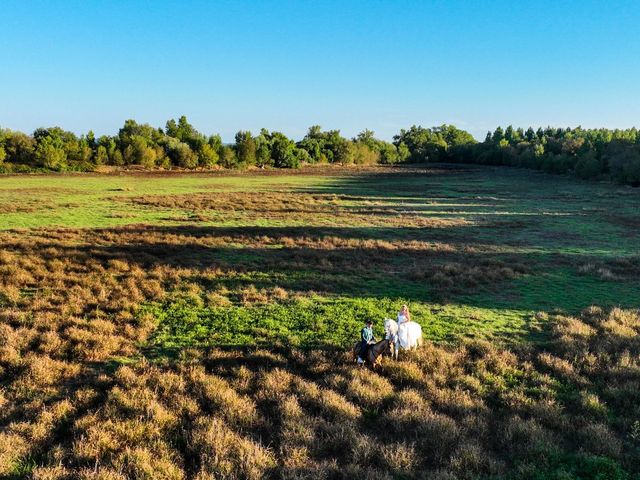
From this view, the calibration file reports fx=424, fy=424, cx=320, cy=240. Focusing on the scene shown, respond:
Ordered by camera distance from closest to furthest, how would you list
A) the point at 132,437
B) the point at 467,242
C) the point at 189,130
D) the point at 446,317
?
1. the point at 132,437
2. the point at 446,317
3. the point at 467,242
4. the point at 189,130

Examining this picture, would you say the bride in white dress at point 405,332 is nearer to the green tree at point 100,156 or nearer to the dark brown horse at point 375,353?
the dark brown horse at point 375,353

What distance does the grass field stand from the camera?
312 inches

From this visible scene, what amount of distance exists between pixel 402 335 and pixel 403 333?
0.23 feet

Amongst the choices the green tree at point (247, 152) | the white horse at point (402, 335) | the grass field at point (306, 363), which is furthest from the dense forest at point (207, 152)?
the white horse at point (402, 335)

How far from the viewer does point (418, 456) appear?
8.02 metres

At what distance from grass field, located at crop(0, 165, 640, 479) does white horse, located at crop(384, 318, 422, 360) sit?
1.57 ft

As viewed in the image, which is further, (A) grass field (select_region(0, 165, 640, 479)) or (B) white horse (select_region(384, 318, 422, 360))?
(B) white horse (select_region(384, 318, 422, 360))

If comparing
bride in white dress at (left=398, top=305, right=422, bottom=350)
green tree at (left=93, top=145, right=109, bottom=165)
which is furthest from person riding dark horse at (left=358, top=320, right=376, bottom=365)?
green tree at (left=93, top=145, right=109, bottom=165)

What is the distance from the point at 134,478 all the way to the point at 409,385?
6562mm

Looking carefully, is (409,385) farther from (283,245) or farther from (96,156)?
(96,156)

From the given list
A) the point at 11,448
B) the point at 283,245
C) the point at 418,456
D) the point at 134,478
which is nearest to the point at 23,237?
the point at 283,245

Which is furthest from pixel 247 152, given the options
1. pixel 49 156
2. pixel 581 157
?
pixel 581 157

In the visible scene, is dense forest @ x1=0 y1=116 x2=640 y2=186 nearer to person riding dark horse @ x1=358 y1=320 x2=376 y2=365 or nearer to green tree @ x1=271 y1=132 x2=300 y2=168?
green tree @ x1=271 y1=132 x2=300 y2=168

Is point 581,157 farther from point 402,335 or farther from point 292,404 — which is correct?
point 292,404
